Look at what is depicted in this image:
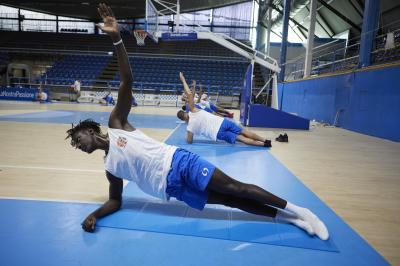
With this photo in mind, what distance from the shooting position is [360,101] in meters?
11.0

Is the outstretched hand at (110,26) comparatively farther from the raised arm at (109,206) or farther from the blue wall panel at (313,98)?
the blue wall panel at (313,98)

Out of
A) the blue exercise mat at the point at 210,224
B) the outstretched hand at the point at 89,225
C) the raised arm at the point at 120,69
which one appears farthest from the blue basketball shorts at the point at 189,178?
the outstretched hand at the point at 89,225

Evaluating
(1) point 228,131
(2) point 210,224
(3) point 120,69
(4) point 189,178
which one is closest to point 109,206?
(4) point 189,178

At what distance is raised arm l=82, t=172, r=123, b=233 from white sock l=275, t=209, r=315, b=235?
5.30 ft

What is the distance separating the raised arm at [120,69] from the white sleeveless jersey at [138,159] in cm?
11

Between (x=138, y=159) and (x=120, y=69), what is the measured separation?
80 cm

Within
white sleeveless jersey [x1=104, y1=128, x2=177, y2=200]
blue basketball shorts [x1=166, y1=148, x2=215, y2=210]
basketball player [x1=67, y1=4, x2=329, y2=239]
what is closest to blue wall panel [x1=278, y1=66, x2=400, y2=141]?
basketball player [x1=67, y1=4, x2=329, y2=239]

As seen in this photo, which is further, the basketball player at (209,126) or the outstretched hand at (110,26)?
the basketball player at (209,126)

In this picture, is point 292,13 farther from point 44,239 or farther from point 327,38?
point 44,239

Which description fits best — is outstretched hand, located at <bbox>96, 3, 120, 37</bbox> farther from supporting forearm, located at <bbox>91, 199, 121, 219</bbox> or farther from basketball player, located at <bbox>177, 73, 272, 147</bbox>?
basketball player, located at <bbox>177, 73, 272, 147</bbox>

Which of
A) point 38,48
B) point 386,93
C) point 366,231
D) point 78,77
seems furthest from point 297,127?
point 38,48

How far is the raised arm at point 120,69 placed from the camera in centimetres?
245

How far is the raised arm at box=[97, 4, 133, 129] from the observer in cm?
245

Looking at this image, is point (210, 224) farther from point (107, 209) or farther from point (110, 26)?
point (110, 26)
